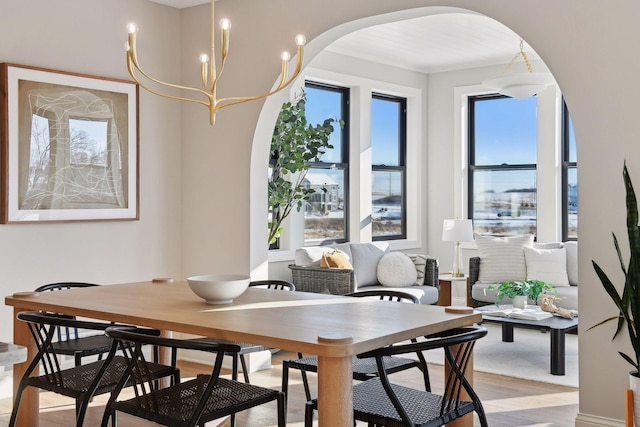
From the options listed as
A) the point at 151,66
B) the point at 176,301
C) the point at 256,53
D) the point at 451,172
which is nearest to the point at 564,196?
the point at 451,172

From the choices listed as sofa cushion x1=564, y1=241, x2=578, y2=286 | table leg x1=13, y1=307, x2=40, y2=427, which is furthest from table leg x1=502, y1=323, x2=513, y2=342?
table leg x1=13, y1=307, x2=40, y2=427

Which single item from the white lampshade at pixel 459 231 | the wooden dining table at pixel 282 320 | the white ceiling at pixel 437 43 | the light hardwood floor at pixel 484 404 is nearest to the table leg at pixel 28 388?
the wooden dining table at pixel 282 320

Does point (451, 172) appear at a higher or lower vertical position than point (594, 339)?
higher

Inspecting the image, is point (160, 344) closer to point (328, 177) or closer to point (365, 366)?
point (365, 366)

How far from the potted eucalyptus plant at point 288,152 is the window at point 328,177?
76 cm

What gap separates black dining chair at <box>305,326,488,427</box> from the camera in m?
2.52

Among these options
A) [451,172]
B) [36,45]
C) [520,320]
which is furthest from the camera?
[451,172]

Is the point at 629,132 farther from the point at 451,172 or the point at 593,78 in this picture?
the point at 451,172

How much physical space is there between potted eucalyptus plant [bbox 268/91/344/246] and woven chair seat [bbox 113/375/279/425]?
3.30 m

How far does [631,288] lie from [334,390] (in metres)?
1.63

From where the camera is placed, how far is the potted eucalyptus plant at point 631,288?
330 cm

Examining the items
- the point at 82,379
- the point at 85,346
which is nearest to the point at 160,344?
the point at 82,379

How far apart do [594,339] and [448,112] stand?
5.12 m

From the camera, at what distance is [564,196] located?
25.4 feet
